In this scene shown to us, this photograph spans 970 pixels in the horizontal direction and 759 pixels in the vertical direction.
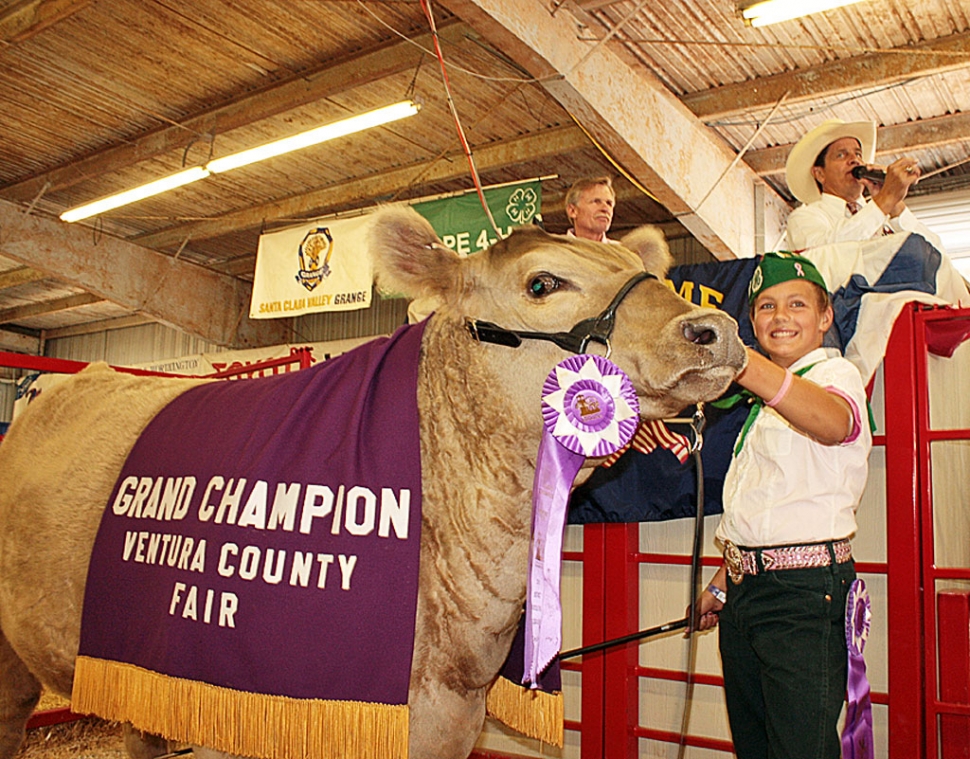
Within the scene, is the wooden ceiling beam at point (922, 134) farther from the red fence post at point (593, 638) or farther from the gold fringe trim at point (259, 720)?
the gold fringe trim at point (259, 720)

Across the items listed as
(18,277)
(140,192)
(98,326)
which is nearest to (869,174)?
(140,192)

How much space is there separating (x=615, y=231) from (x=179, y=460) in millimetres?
9528

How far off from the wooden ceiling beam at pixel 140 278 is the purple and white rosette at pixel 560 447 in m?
11.1

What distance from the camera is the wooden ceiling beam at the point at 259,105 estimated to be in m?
7.23

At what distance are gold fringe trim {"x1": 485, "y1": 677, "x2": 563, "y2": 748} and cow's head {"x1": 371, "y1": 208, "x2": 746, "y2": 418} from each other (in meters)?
0.97

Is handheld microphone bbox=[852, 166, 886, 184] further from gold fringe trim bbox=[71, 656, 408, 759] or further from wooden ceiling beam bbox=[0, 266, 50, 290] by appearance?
wooden ceiling beam bbox=[0, 266, 50, 290]

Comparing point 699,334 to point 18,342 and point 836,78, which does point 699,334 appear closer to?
point 836,78

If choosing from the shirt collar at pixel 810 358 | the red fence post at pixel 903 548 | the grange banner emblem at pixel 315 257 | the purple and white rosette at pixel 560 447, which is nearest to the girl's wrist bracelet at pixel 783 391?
the purple and white rosette at pixel 560 447

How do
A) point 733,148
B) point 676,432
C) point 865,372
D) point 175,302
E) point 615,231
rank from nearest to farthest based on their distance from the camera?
point 865,372 < point 676,432 < point 733,148 < point 615,231 < point 175,302

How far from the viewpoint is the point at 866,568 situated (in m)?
3.15

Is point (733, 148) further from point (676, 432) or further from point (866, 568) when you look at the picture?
point (866, 568)

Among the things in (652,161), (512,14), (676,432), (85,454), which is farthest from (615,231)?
(85,454)

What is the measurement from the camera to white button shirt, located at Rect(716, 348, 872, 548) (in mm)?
2227

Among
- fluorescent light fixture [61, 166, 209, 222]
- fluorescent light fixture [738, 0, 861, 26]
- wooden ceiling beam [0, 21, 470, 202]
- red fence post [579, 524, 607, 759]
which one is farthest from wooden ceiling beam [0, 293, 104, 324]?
red fence post [579, 524, 607, 759]
